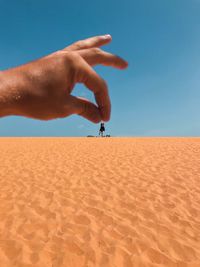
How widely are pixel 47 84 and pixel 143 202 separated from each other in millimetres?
5429

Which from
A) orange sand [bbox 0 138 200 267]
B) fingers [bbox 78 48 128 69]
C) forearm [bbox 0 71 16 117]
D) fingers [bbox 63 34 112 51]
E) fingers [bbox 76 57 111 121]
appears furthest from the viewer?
orange sand [bbox 0 138 200 267]

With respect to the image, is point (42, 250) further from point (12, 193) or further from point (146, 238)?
point (12, 193)

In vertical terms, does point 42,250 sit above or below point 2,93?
below

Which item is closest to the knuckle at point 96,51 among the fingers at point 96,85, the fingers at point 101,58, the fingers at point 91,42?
the fingers at point 101,58

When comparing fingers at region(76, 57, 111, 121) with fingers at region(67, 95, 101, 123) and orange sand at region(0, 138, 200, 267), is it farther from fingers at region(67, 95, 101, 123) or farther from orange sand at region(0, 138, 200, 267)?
orange sand at region(0, 138, 200, 267)

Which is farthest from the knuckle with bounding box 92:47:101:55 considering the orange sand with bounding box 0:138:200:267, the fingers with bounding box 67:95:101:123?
the orange sand with bounding box 0:138:200:267

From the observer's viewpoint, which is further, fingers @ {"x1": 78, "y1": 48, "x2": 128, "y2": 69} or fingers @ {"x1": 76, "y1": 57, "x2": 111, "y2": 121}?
fingers @ {"x1": 78, "y1": 48, "x2": 128, "y2": 69}

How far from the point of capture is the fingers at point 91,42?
2048mm

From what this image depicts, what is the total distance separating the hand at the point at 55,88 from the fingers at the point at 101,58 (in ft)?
0.49

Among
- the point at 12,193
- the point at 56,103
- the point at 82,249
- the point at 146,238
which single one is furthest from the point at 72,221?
the point at 56,103

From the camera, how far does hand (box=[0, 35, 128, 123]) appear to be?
163cm

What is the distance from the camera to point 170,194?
711 centimetres

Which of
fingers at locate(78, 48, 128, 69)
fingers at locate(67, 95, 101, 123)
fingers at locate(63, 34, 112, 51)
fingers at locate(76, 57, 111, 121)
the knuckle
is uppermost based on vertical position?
fingers at locate(63, 34, 112, 51)

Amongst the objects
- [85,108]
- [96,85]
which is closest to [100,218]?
[85,108]
